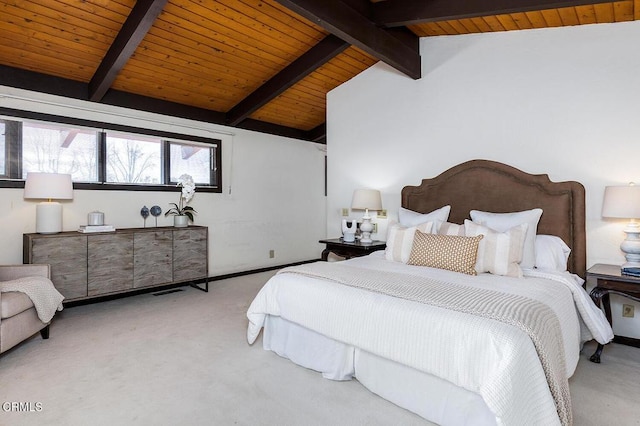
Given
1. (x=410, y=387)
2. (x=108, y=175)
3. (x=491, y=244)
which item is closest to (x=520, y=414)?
(x=410, y=387)

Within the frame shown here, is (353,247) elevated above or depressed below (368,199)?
below

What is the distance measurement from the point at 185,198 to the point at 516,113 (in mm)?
4025

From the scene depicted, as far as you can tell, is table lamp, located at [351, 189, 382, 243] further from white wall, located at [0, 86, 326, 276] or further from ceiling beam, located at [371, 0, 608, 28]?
white wall, located at [0, 86, 326, 276]

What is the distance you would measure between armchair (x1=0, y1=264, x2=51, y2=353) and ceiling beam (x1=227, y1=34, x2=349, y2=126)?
300 centimetres

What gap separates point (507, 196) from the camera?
336 centimetres

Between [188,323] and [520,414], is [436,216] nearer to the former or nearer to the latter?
[520,414]

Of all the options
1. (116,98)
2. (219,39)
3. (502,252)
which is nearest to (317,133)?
(219,39)

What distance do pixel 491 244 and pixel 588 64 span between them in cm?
185

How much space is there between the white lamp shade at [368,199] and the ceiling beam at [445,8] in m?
1.74

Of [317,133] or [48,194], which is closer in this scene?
[48,194]

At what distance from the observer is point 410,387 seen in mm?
1940

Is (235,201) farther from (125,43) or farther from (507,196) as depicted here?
(507,196)

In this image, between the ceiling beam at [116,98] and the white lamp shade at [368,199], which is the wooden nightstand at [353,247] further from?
the ceiling beam at [116,98]

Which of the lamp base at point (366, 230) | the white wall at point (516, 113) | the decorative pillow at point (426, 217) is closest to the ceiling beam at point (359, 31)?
the white wall at point (516, 113)
